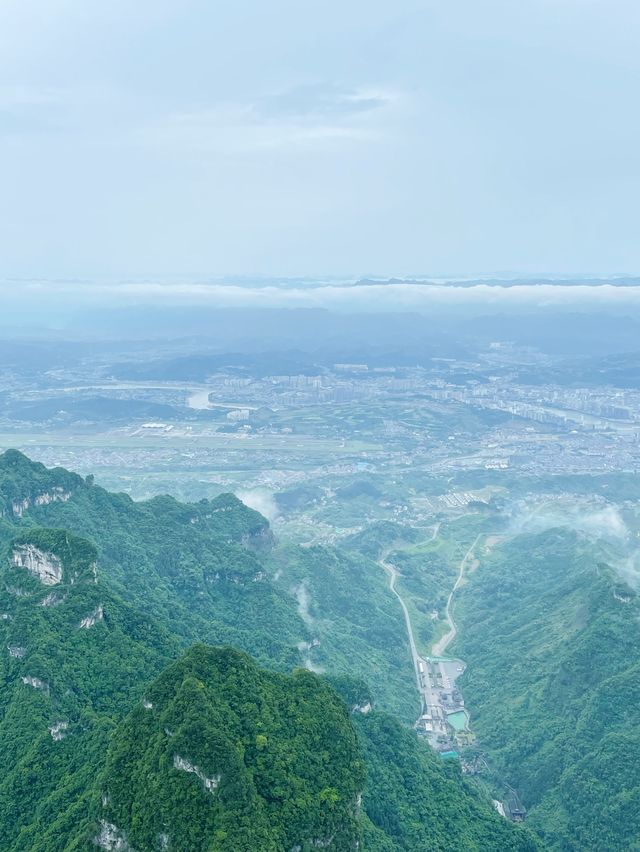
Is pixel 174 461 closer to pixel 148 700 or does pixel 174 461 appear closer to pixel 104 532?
pixel 104 532

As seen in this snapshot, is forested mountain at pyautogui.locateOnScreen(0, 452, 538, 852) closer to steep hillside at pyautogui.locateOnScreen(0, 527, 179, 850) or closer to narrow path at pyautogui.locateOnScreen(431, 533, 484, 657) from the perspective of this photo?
steep hillside at pyautogui.locateOnScreen(0, 527, 179, 850)

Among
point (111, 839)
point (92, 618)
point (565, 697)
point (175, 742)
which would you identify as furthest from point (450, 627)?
point (111, 839)

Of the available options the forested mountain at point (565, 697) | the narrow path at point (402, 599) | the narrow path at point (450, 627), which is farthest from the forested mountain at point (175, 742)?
the narrow path at point (450, 627)

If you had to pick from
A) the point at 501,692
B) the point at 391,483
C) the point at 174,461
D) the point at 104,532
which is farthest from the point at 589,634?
the point at 174,461

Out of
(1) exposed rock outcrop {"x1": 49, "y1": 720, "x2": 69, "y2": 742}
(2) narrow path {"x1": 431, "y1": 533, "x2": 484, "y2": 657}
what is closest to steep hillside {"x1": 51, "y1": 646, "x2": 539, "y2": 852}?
(1) exposed rock outcrop {"x1": 49, "y1": 720, "x2": 69, "y2": 742}

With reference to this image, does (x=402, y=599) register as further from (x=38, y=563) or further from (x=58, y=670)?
(x=58, y=670)

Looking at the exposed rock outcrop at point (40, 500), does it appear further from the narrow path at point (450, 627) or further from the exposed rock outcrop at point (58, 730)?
the narrow path at point (450, 627)
